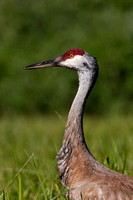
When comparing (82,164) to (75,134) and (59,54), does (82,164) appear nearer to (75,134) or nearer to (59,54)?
(75,134)

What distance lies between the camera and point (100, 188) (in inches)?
107

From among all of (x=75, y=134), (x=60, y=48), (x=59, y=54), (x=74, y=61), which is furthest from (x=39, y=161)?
(x=60, y=48)

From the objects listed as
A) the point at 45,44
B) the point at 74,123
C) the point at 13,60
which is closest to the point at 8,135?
the point at 74,123

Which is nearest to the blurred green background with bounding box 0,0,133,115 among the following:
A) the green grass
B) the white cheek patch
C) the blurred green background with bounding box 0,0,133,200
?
the blurred green background with bounding box 0,0,133,200

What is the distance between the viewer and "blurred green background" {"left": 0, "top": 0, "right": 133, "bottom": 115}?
16172 millimetres

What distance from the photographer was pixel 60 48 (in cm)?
1803

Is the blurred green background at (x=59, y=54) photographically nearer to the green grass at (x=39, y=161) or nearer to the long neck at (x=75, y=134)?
the green grass at (x=39, y=161)

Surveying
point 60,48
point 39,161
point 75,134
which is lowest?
point 39,161

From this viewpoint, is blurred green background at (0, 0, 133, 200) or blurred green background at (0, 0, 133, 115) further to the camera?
blurred green background at (0, 0, 133, 115)

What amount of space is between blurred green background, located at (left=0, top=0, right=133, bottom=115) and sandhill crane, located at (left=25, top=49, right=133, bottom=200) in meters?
10.2

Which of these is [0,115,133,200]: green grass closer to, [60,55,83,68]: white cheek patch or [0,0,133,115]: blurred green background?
[60,55,83,68]: white cheek patch

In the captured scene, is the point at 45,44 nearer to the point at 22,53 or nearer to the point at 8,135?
the point at 22,53

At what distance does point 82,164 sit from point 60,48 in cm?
1539

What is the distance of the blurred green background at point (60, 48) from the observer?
1617 centimetres
